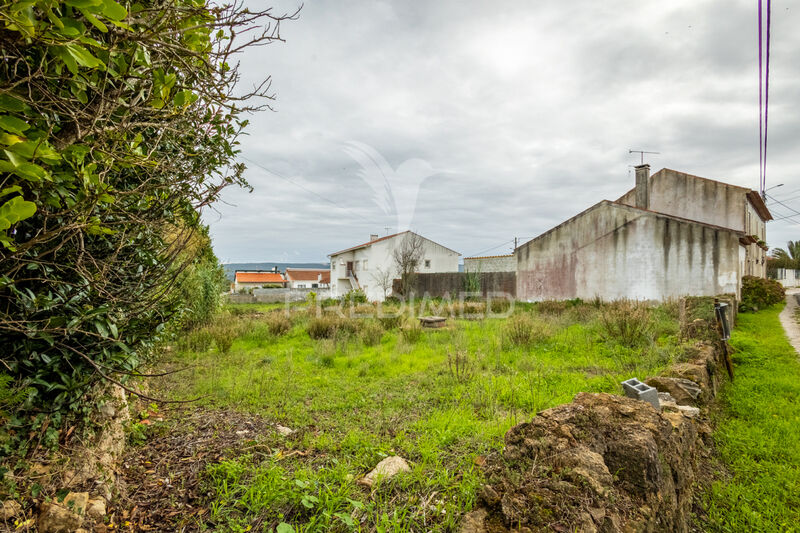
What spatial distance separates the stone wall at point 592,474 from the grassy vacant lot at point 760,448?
0.32m

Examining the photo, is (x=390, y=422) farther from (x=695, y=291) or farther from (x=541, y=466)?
(x=695, y=291)

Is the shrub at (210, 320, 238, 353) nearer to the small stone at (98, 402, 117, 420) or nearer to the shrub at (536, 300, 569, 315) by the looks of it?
the small stone at (98, 402, 117, 420)

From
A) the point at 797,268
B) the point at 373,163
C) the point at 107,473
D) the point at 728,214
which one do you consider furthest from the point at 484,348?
the point at 797,268

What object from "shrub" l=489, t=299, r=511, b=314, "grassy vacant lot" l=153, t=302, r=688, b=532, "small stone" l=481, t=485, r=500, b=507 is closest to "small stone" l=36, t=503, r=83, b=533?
"grassy vacant lot" l=153, t=302, r=688, b=532

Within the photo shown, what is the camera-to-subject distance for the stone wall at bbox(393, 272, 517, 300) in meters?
20.6

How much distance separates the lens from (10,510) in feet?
6.02

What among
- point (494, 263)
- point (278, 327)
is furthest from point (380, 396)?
point (494, 263)

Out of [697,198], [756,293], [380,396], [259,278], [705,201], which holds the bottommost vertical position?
[380,396]

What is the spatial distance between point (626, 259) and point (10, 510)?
18.4 meters

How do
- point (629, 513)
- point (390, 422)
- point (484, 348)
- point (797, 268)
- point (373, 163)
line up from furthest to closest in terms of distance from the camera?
1. point (797, 268)
2. point (373, 163)
3. point (484, 348)
4. point (390, 422)
5. point (629, 513)

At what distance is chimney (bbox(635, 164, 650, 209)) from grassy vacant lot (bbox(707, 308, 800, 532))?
13.5 metres

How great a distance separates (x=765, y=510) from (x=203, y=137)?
4.85 m

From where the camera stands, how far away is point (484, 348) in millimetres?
7484

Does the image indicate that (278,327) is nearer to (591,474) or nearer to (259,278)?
(591,474)
